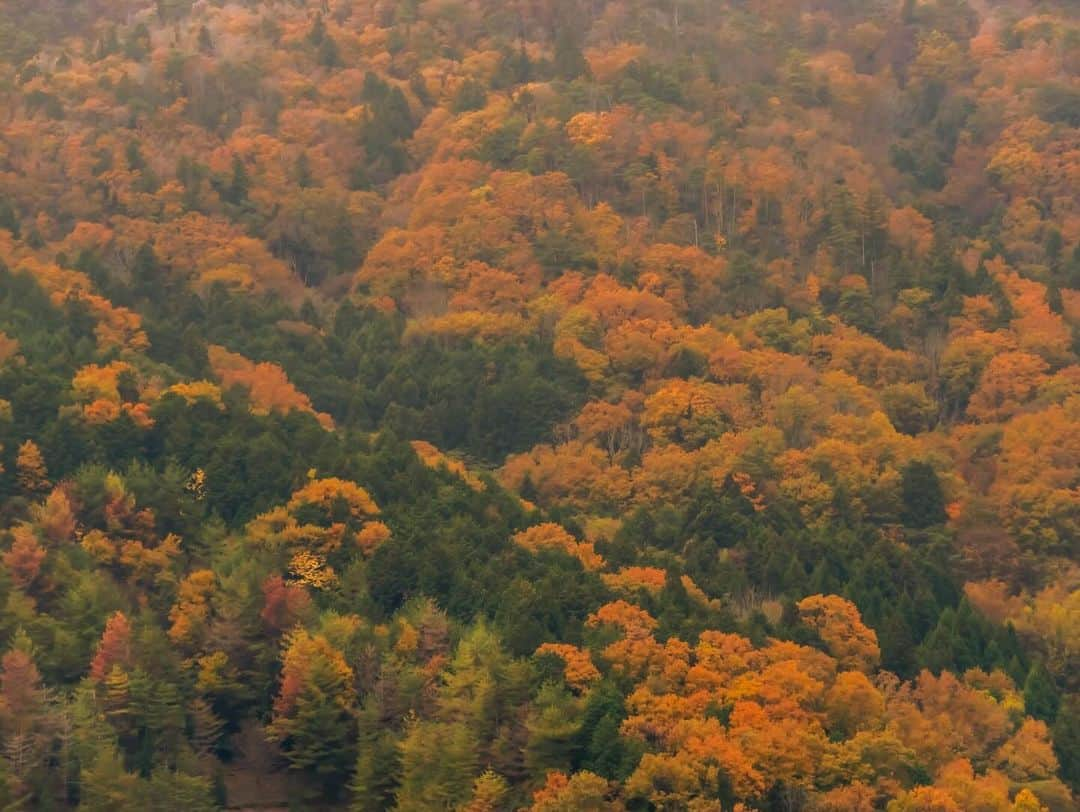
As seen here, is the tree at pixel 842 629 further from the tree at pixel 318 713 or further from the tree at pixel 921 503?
the tree at pixel 318 713

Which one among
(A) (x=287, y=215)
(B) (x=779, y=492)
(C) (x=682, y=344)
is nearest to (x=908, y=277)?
(C) (x=682, y=344)

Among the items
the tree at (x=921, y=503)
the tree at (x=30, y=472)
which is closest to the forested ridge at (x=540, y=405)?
the tree at (x=921, y=503)

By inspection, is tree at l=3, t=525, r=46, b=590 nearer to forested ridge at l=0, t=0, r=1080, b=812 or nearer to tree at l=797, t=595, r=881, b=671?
forested ridge at l=0, t=0, r=1080, b=812

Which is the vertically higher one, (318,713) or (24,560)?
(24,560)

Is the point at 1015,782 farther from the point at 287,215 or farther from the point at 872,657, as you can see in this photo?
the point at 287,215

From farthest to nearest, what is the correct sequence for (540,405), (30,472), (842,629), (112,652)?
(540,405)
(30,472)
(842,629)
(112,652)

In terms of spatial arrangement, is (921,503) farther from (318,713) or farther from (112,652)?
(112,652)

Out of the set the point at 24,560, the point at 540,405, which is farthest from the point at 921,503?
the point at 24,560

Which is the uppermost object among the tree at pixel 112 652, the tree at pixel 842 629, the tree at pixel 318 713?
the tree at pixel 112 652
